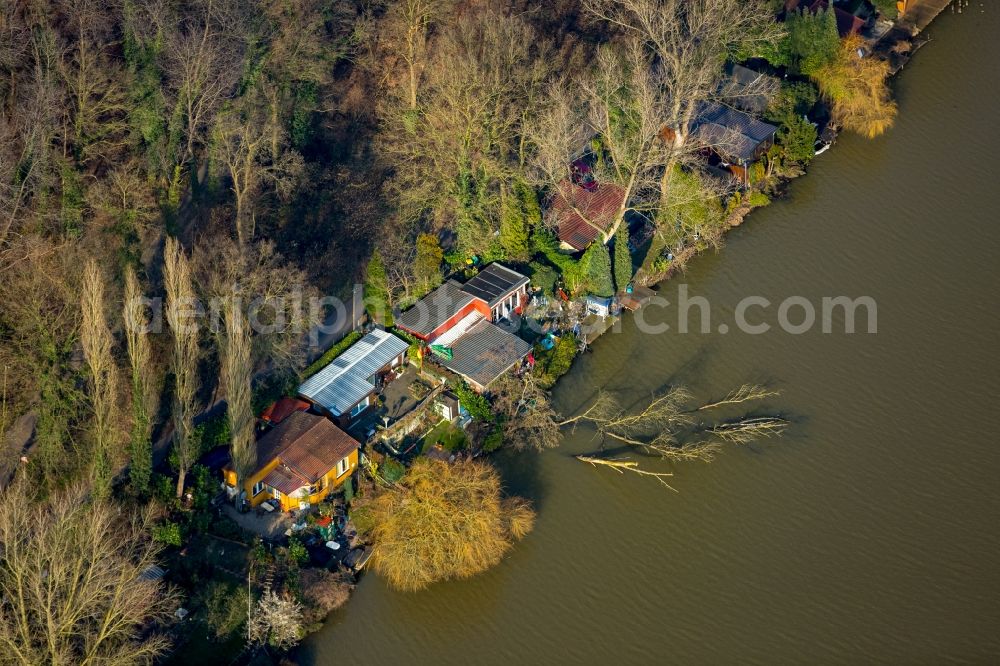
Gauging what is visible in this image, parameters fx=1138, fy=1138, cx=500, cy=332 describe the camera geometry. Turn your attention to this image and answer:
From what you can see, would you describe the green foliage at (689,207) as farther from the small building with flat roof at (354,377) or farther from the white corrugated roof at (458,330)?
the small building with flat roof at (354,377)

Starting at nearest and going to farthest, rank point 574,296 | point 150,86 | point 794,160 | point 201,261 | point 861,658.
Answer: point 861,658, point 201,261, point 150,86, point 574,296, point 794,160

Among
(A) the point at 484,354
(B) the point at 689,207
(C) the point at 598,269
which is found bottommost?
(A) the point at 484,354

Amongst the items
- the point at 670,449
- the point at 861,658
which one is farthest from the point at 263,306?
the point at 861,658

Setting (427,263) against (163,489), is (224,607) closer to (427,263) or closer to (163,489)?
(163,489)

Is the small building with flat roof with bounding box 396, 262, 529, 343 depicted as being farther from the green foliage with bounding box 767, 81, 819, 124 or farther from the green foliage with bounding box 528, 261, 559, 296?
the green foliage with bounding box 767, 81, 819, 124

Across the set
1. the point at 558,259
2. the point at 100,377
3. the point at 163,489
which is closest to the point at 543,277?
the point at 558,259

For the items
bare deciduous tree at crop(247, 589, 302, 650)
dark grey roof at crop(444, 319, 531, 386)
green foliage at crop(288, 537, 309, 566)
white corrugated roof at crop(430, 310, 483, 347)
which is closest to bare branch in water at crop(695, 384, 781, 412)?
dark grey roof at crop(444, 319, 531, 386)

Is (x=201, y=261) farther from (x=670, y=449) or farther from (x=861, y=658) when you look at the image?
(x=861, y=658)
